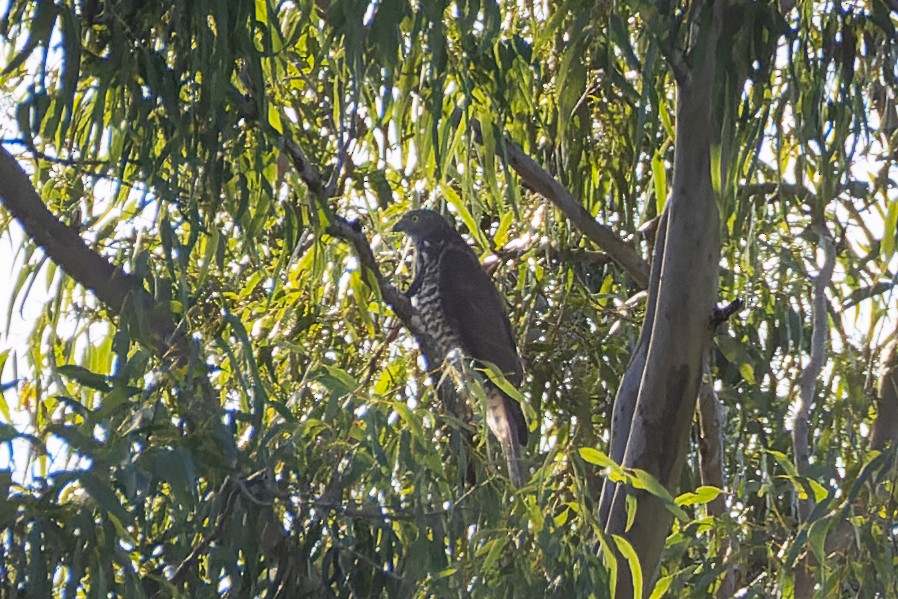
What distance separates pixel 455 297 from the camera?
3.94 meters

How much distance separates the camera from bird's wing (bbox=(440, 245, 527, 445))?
365 centimetres

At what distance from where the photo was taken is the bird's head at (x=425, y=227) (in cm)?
383

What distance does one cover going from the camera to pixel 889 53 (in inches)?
87.0

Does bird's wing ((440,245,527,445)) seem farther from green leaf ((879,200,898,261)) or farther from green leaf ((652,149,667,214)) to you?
green leaf ((879,200,898,261))

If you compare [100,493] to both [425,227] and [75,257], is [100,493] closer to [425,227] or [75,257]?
[75,257]

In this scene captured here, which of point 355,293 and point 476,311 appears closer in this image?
point 355,293

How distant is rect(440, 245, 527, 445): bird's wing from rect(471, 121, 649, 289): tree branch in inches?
25.2

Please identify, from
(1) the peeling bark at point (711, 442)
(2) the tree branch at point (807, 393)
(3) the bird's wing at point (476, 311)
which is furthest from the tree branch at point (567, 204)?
(3) the bird's wing at point (476, 311)

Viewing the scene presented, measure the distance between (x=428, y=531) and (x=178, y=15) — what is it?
843mm

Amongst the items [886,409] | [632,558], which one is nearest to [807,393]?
[886,409]

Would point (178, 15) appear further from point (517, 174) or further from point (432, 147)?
point (517, 174)

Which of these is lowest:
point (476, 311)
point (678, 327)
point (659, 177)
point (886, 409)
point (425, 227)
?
point (886, 409)

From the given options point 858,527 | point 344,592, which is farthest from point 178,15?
point 858,527

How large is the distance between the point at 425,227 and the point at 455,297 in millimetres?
234
